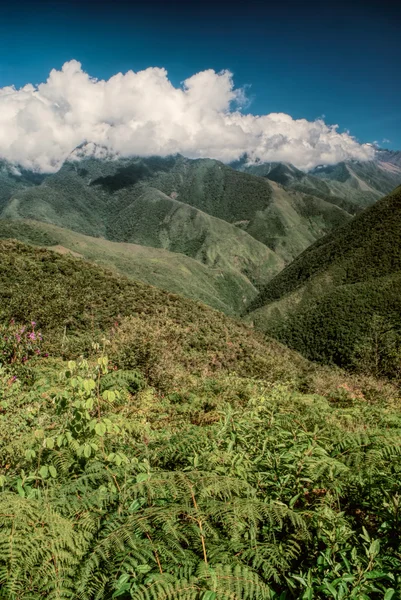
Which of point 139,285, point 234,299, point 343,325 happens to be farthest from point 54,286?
point 234,299

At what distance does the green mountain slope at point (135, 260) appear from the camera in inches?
4567

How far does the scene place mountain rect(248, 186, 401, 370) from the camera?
7106 centimetres

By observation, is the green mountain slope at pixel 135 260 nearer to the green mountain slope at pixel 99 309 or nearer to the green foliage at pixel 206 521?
the green mountain slope at pixel 99 309

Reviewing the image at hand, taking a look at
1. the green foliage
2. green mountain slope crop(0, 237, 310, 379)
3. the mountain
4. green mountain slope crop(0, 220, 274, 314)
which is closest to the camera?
the green foliage

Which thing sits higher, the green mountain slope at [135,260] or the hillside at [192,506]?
the green mountain slope at [135,260]

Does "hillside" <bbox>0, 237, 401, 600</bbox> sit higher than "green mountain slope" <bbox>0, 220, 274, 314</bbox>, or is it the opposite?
"green mountain slope" <bbox>0, 220, 274, 314</bbox>

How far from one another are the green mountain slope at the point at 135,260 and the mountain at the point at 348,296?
105ft

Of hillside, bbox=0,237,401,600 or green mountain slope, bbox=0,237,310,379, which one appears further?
green mountain slope, bbox=0,237,310,379

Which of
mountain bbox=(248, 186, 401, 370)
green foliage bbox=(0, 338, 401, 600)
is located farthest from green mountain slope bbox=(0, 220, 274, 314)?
green foliage bbox=(0, 338, 401, 600)

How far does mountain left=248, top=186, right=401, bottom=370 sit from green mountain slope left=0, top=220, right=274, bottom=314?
32058 mm

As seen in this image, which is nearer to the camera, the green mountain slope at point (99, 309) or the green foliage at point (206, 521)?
the green foliage at point (206, 521)

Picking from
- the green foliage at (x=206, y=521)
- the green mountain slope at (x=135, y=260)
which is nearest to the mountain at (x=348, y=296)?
the green mountain slope at (x=135, y=260)

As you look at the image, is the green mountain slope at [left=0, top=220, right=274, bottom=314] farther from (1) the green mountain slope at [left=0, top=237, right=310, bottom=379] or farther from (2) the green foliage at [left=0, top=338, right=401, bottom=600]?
(2) the green foliage at [left=0, top=338, right=401, bottom=600]

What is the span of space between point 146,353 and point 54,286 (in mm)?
13078
